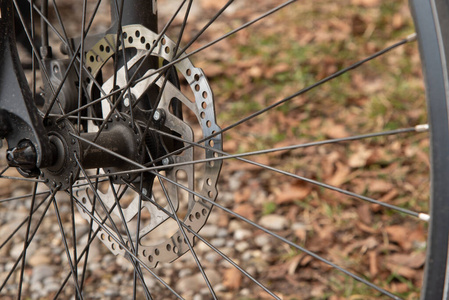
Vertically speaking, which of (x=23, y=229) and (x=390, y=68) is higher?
(x=390, y=68)

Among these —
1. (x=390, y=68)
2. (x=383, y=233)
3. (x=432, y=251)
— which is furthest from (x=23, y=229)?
(x=390, y=68)

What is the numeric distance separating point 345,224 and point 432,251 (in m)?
1.15

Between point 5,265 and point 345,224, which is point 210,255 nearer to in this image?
point 345,224

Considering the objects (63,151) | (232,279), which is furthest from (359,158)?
(63,151)

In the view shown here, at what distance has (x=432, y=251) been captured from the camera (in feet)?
2.41

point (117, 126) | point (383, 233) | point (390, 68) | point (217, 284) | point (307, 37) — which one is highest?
point (307, 37)

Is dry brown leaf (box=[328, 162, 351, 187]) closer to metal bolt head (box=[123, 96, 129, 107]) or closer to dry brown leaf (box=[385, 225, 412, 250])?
dry brown leaf (box=[385, 225, 412, 250])

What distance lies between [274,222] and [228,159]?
32 centimetres

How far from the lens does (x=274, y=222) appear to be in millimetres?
1934

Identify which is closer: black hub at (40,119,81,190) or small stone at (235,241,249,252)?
black hub at (40,119,81,190)

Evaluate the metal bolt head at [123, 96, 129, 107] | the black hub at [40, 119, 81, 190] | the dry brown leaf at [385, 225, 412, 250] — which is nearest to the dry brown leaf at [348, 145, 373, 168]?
the dry brown leaf at [385, 225, 412, 250]

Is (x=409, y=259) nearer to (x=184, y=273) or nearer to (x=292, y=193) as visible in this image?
(x=292, y=193)

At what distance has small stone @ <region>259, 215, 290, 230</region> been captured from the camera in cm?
191

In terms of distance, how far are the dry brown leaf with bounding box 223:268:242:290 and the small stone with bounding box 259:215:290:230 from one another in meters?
0.26
